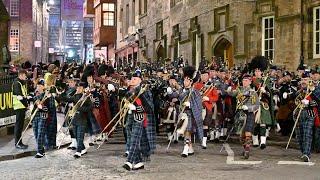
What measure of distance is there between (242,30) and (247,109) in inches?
484

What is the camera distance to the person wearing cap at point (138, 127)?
10.8 m

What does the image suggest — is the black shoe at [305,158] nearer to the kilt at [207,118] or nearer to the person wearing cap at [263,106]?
the person wearing cap at [263,106]

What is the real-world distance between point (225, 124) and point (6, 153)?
19.7 ft

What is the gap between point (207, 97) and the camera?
47.8 ft

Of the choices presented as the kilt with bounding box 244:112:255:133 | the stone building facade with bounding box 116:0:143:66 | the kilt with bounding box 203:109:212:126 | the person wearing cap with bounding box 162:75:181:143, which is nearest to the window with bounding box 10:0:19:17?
the stone building facade with bounding box 116:0:143:66

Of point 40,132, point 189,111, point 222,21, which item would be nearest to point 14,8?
point 222,21

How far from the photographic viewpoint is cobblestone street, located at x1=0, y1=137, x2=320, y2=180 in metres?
10.3

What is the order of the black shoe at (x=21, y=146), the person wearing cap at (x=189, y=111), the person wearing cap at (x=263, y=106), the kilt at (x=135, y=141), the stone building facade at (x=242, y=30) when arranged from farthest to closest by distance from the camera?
the stone building facade at (x=242, y=30) < the black shoe at (x=21, y=146) < the person wearing cap at (x=263, y=106) < the person wearing cap at (x=189, y=111) < the kilt at (x=135, y=141)

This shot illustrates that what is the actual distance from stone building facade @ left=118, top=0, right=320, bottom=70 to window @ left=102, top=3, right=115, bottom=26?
14854mm

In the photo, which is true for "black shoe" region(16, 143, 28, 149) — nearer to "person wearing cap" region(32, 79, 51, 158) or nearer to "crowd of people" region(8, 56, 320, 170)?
"crowd of people" region(8, 56, 320, 170)

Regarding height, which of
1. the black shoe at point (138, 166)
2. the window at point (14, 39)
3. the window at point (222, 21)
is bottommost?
the black shoe at point (138, 166)

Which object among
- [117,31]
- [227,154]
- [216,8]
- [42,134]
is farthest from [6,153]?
[117,31]

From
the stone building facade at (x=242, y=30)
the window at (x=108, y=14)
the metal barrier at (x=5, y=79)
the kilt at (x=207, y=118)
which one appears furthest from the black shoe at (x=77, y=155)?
the window at (x=108, y=14)

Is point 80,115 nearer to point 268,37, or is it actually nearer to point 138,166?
point 138,166
